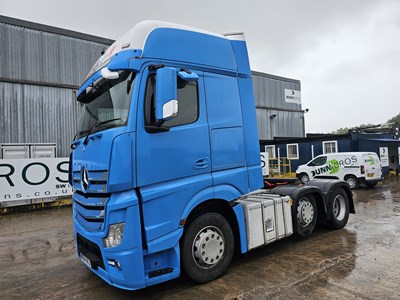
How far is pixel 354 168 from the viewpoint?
565 inches

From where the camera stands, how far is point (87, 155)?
3.71 metres

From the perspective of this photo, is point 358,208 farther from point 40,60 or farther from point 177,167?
point 40,60

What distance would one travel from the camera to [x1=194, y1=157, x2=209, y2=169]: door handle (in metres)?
3.86

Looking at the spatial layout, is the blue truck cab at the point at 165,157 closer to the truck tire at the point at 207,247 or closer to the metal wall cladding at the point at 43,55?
the truck tire at the point at 207,247

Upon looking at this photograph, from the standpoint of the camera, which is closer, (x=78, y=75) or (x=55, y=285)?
(x=55, y=285)

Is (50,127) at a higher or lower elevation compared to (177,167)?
higher

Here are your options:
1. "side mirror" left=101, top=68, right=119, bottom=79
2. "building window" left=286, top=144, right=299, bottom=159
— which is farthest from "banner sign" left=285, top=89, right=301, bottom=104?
"side mirror" left=101, top=68, right=119, bottom=79

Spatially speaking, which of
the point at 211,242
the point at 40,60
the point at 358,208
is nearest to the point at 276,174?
the point at 358,208

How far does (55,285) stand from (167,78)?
3.41 meters

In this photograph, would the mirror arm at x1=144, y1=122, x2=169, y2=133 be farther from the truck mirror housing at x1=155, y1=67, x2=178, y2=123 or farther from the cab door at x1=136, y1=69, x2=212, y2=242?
the truck mirror housing at x1=155, y1=67, x2=178, y2=123

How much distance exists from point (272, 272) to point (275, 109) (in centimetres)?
2522

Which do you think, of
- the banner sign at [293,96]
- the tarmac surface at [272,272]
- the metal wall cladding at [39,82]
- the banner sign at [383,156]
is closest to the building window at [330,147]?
the banner sign at [383,156]

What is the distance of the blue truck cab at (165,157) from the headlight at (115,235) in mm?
11

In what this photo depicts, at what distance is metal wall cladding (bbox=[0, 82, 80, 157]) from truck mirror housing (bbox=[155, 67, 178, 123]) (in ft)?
39.5
